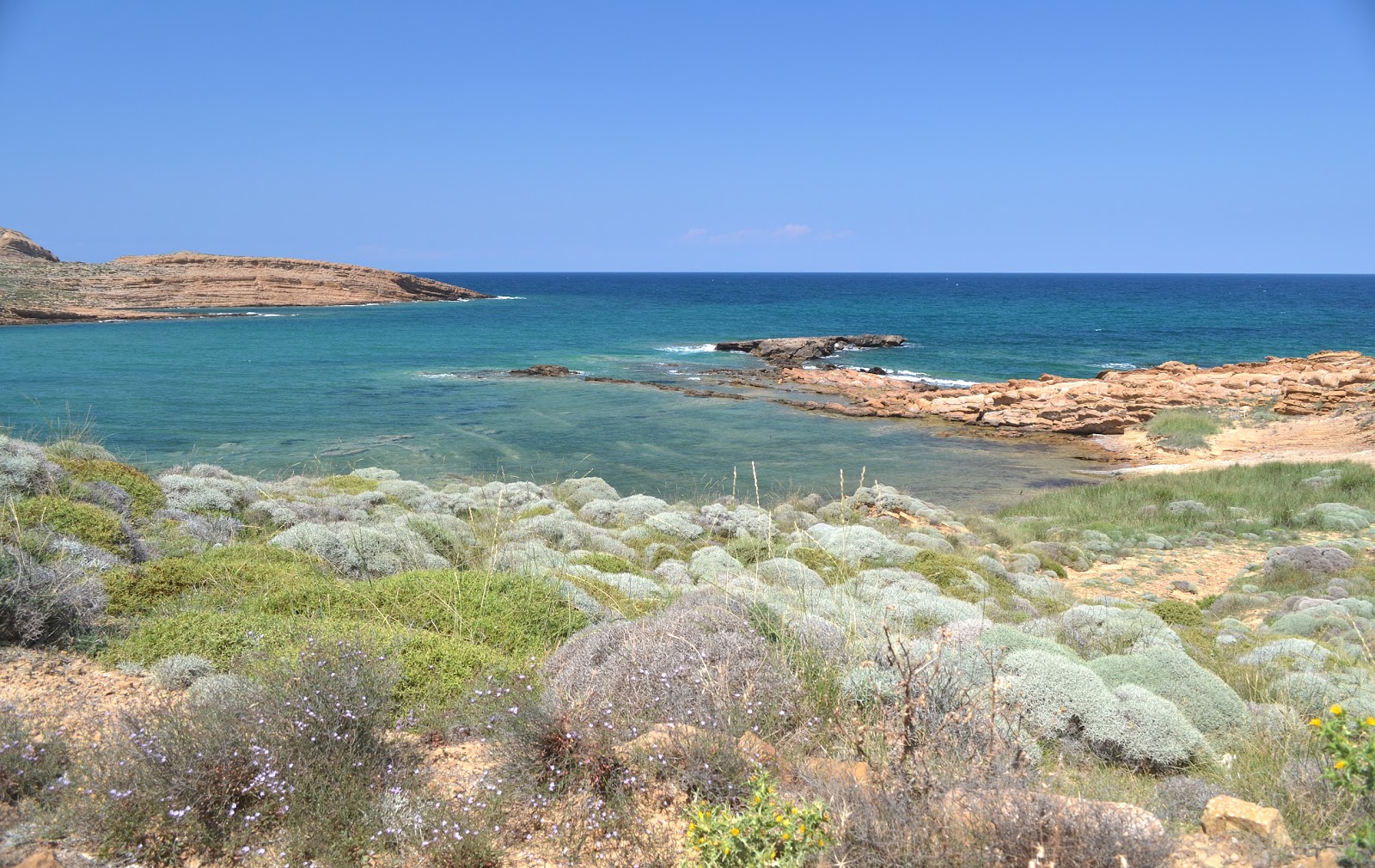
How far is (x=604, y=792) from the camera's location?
3562 millimetres

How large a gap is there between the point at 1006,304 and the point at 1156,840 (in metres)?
103

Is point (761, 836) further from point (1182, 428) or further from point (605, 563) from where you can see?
point (1182, 428)

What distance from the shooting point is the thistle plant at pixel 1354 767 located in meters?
2.69

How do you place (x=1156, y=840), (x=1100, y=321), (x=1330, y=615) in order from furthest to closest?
(x=1100, y=321)
(x=1330, y=615)
(x=1156, y=840)

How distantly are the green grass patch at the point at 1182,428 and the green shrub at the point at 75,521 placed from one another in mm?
25260

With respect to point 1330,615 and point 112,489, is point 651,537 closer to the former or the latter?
point 112,489

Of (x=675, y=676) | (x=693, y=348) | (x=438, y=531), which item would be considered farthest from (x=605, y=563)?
(x=693, y=348)

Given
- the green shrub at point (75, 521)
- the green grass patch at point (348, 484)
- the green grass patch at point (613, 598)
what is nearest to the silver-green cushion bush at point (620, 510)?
the green grass patch at point (348, 484)

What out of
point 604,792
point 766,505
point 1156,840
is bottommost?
point 766,505

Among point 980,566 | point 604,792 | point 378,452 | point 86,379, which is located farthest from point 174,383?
point 604,792

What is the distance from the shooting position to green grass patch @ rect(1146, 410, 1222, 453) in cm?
2362

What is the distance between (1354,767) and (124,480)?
1056cm

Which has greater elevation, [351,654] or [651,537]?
[351,654]

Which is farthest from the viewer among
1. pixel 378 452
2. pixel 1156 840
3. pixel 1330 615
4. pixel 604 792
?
pixel 378 452
